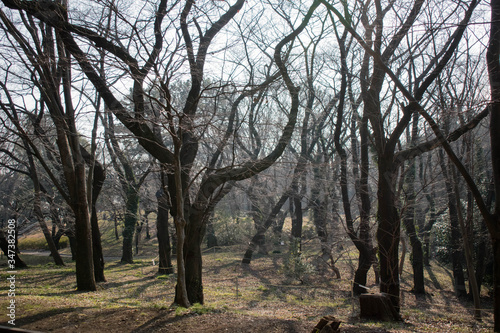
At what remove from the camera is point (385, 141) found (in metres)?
8.59

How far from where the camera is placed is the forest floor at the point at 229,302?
5.23 m

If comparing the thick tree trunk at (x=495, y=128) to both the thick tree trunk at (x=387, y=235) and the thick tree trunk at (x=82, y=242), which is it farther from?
the thick tree trunk at (x=82, y=242)

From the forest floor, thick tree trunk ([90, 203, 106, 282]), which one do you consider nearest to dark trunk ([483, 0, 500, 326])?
the forest floor

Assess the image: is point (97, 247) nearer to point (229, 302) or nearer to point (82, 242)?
point (82, 242)

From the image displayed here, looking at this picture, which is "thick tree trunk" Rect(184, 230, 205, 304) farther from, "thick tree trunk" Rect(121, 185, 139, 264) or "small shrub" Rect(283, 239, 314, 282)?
"thick tree trunk" Rect(121, 185, 139, 264)

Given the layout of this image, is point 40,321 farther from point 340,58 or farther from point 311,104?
point 311,104

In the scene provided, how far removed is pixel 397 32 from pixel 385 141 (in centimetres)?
238

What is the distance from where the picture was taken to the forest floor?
523cm

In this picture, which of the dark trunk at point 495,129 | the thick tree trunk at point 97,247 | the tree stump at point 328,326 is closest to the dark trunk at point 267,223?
the thick tree trunk at point 97,247

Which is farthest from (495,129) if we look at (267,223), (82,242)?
(267,223)

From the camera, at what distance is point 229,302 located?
9.79 meters

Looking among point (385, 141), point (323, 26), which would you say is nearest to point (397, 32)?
point (385, 141)

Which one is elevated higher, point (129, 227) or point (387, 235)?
point (387, 235)

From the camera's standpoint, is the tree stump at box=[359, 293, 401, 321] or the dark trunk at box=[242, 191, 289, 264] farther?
the dark trunk at box=[242, 191, 289, 264]
